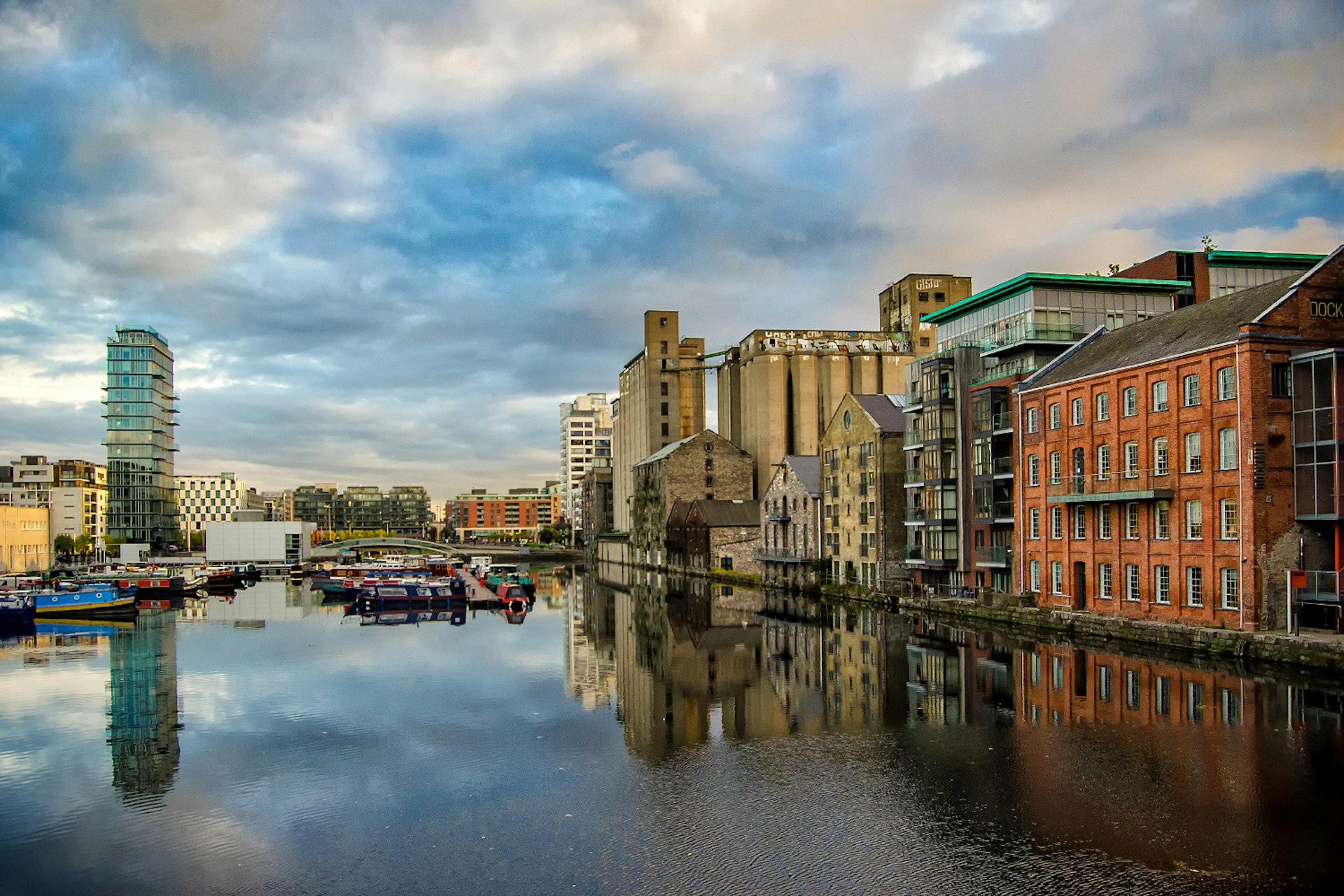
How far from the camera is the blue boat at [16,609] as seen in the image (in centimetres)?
6234

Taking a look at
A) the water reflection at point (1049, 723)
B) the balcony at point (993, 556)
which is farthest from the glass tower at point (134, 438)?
the balcony at point (993, 556)

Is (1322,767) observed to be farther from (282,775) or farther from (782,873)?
(282,775)

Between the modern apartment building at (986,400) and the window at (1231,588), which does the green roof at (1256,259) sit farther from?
the window at (1231,588)

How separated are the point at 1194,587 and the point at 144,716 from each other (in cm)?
3768

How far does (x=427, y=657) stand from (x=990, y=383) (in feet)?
106

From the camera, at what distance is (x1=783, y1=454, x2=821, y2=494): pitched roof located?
76.6 metres

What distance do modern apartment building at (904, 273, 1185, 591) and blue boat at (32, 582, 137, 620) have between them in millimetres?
54561

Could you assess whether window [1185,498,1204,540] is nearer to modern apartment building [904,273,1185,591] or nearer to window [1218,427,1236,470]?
window [1218,427,1236,470]

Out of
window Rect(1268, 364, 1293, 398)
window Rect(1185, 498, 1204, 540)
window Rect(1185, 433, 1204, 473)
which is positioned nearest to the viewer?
window Rect(1268, 364, 1293, 398)

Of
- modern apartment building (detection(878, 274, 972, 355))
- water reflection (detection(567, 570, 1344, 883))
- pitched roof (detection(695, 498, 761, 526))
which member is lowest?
water reflection (detection(567, 570, 1344, 883))

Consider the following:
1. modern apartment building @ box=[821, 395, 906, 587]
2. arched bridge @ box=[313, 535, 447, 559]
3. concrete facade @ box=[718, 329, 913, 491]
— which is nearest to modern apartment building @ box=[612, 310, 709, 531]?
concrete facade @ box=[718, 329, 913, 491]

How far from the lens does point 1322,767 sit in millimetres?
20516

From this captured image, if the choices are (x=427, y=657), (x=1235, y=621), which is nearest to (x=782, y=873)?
(x=1235, y=621)

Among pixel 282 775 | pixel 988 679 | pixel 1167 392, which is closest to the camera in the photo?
pixel 282 775
